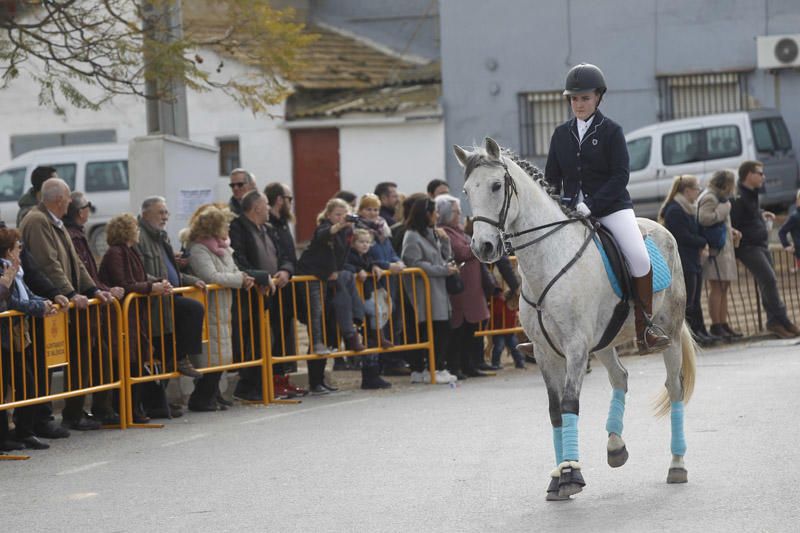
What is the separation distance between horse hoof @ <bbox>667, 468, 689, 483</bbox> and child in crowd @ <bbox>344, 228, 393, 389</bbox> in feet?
20.9

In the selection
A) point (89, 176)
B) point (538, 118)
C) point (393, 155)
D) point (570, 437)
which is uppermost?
point (538, 118)

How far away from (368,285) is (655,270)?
19.7 feet

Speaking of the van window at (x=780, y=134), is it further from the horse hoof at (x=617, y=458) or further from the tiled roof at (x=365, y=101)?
the horse hoof at (x=617, y=458)

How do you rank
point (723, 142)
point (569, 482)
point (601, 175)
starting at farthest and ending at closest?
1. point (723, 142)
2. point (601, 175)
3. point (569, 482)

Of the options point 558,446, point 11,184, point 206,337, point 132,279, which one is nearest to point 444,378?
point 206,337

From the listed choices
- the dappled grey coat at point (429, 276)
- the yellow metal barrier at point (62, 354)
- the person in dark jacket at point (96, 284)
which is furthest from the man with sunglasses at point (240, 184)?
the yellow metal barrier at point (62, 354)

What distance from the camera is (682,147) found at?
1182 inches

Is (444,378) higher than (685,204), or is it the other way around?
(685,204)

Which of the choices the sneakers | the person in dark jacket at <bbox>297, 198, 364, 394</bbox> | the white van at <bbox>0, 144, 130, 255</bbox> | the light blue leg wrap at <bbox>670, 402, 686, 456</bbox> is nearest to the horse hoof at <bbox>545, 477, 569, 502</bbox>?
the light blue leg wrap at <bbox>670, 402, 686, 456</bbox>

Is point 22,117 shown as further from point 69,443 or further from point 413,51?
point 69,443

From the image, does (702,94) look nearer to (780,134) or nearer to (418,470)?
(780,134)

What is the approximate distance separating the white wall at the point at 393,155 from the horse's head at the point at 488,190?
25.8 meters

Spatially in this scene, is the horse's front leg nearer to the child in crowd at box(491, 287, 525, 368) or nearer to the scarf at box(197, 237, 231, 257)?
the scarf at box(197, 237, 231, 257)

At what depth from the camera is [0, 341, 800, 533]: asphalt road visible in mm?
8562
